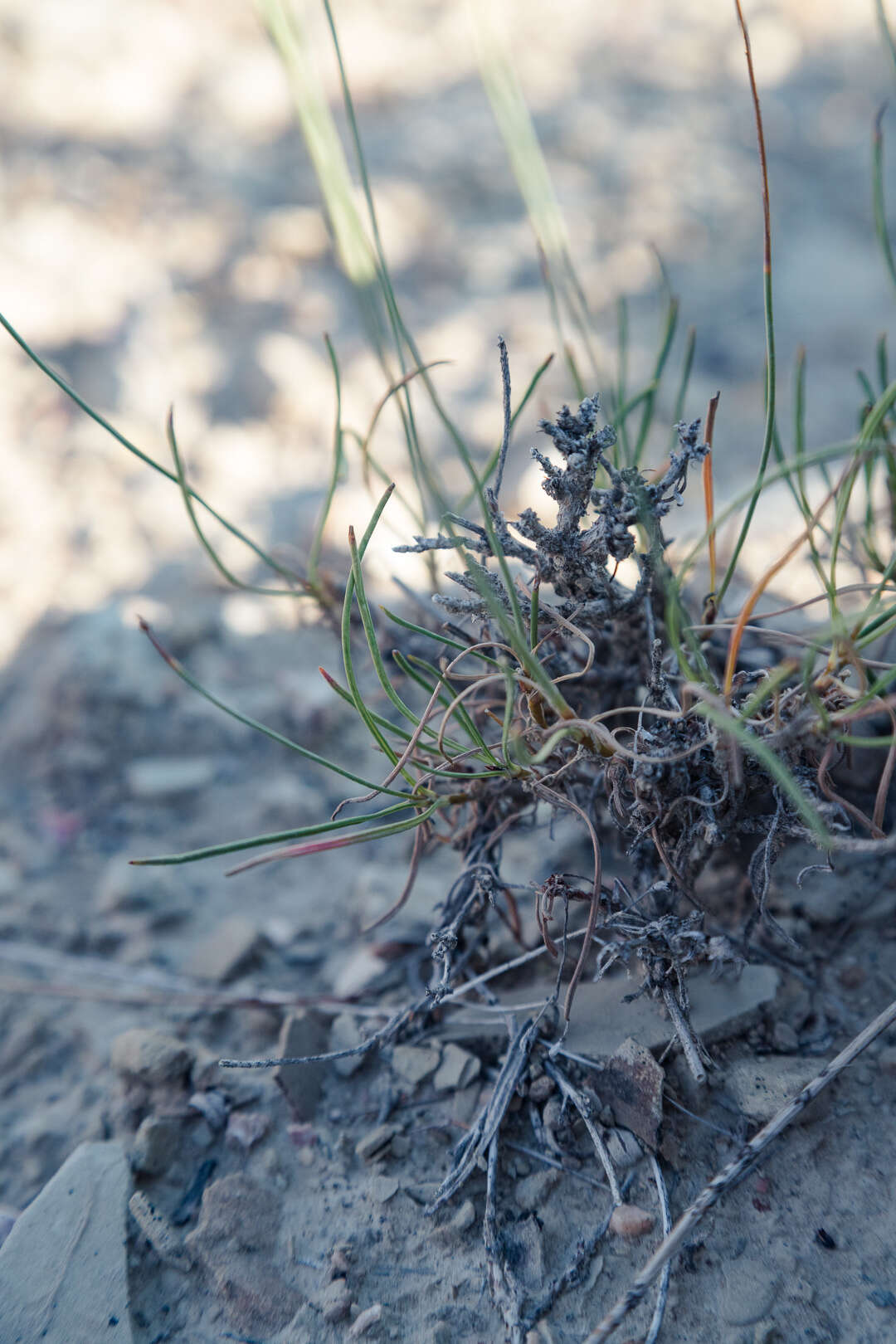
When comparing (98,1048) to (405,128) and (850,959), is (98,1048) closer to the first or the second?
(850,959)

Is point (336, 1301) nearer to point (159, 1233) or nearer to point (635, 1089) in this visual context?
point (159, 1233)

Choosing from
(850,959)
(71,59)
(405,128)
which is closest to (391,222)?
(405,128)

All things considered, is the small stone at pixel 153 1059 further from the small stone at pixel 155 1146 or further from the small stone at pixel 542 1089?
the small stone at pixel 542 1089

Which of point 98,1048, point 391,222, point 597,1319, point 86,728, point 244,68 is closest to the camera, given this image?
point 597,1319

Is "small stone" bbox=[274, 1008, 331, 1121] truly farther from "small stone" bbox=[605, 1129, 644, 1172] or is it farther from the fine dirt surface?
"small stone" bbox=[605, 1129, 644, 1172]

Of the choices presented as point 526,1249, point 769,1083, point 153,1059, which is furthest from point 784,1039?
point 153,1059

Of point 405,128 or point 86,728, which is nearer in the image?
point 86,728

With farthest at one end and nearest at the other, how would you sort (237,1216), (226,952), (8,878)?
1. (8,878)
2. (226,952)
3. (237,1216)
